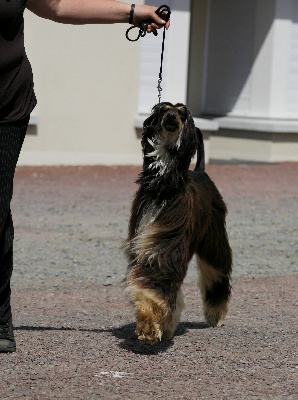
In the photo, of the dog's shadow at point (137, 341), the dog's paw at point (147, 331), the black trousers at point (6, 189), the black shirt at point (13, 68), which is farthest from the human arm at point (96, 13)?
the dog's shadow at point (137, 341)

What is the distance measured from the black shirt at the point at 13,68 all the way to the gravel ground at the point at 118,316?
4.29 feet

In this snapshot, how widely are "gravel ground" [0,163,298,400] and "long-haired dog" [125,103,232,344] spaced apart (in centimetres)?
29

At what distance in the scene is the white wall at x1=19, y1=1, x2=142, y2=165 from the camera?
51.5ft

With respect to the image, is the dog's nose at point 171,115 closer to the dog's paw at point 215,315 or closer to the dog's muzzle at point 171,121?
the dog's muzzle at point 171,121

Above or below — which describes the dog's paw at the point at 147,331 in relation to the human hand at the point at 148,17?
below

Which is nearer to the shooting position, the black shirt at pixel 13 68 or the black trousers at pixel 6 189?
the black shirt at pixel 13 68

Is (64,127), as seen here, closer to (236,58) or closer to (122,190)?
(122,190)

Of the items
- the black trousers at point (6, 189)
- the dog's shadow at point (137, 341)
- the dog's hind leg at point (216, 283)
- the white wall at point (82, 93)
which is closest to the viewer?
the black trousers at point (6, 189)

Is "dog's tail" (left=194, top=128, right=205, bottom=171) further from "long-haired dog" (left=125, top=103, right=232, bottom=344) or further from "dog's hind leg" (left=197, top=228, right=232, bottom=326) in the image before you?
"dog's hind leg" (left=197, top=228, right=232, bottom=326)

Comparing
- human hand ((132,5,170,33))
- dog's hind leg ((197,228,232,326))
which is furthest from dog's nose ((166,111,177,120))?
dog's hind leg ((197,228,232,326))

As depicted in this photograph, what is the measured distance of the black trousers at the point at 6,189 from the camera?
550 centimetres

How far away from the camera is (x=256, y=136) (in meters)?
17.7

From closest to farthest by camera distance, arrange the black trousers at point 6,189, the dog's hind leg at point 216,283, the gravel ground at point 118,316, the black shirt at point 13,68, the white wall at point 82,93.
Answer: the gravel ground at point 118,316, the black shirt at point 13,68, the black trousers at point 6,189, the dog's hind leg at point 216,283, the white wall at point 82,93

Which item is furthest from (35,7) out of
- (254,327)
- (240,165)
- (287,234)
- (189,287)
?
(240,165)
